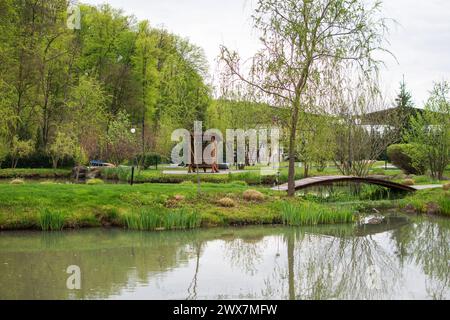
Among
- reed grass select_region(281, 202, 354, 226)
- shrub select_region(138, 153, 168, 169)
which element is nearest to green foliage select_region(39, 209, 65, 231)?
reed grass select_region(281, 202, 354, 226)

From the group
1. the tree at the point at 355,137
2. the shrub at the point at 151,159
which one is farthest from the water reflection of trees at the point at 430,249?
the shrub at the point at 151,159

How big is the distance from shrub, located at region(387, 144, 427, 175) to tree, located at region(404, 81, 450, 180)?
0.46 m

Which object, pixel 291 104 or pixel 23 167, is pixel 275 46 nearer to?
pixel 291 104

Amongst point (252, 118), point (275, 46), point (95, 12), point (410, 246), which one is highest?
point (95, 12)

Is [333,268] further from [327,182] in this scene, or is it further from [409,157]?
[409,157]

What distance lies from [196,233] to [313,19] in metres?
7.78

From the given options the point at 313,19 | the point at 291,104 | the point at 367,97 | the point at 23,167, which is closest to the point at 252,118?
the point at 291,104

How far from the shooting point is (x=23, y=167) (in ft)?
122

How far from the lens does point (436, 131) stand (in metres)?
29.8

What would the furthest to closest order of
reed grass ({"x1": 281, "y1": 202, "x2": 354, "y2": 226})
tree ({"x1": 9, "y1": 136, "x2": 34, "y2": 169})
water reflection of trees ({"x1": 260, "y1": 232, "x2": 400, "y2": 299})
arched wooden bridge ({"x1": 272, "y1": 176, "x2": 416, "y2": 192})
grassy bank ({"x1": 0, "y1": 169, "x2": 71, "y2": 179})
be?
grassy bank ({"x1": 0, "y1": 169, "x2": 71, "y2": 179})
tree ({"x1": 9, "y1": 136, "x2": 34, "y2": 169})
arched wooden bridge ({"x1": 272, "y1": 176, "x2": 416, "y2": 192})
reed grass ({"x1": 281, "y1": 202, "x2": 354, "y2": 226})
water reflection of trees ({"x1": 260, "y1": 232, "x2": 400, "y2": 299})

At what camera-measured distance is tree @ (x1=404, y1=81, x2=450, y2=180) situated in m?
29.4
